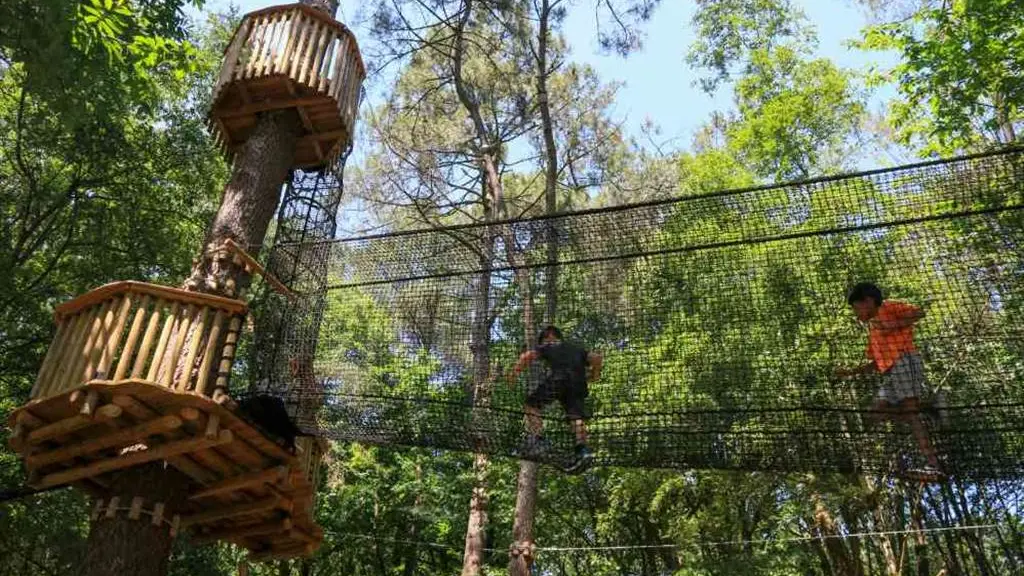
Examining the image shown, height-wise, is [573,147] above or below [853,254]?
above

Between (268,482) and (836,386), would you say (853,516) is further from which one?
(268,482)

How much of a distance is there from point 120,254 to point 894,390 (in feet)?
24.1

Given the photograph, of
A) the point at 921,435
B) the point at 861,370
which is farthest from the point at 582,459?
the point at 921,435

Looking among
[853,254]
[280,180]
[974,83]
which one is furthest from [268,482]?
[974,83]

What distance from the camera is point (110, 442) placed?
3416 mm

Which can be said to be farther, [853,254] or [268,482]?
[853,254]

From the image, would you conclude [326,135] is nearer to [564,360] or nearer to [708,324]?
[564,360]

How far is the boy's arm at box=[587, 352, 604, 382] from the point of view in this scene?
13.7 feet

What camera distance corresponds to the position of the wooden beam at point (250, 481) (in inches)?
149

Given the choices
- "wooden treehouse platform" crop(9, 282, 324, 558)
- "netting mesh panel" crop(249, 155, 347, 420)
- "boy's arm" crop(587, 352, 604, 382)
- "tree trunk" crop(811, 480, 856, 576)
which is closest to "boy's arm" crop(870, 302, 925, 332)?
"boy's arm" crop(587, 352, 604, 382)

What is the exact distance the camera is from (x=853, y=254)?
4129mm

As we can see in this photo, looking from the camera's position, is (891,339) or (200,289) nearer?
(891,339)

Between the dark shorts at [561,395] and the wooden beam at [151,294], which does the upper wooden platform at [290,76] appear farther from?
the dark shorts at [561,395]

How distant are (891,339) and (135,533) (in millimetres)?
3845
